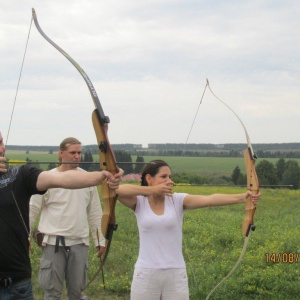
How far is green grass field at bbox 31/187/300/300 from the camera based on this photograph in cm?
574

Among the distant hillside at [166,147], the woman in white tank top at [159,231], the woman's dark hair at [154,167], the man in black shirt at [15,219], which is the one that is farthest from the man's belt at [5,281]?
the woman's dark hair at [154,167]

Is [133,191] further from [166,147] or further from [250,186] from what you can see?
[166,147]

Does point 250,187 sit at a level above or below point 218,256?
above

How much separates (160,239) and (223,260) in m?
4.51

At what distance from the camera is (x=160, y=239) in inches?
135

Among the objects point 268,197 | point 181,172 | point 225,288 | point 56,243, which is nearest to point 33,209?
point 56,243

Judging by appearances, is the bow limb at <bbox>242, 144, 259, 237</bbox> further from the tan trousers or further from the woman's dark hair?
the tan trousers

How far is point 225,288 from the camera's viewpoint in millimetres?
5758

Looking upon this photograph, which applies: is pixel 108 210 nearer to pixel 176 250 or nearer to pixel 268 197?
pixel 176 250

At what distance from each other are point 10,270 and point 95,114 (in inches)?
36.9
